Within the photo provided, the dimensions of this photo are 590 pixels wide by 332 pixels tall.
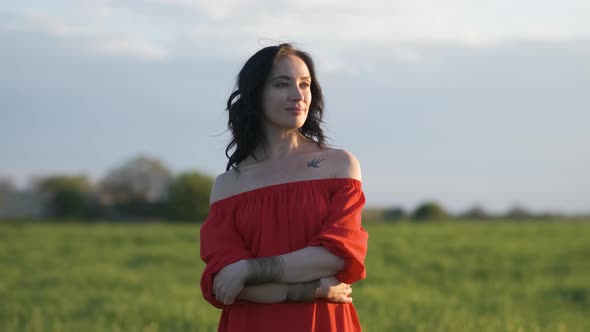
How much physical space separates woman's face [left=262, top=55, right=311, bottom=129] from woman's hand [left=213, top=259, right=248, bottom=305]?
0.60 m

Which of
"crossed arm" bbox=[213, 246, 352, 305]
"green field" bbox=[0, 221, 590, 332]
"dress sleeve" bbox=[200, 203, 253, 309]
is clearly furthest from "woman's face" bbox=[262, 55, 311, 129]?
"green field" bbox=[0, 221, 590, 332]

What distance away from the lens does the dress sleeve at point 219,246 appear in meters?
3.08

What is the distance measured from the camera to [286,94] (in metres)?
3.15

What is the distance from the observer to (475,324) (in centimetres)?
932

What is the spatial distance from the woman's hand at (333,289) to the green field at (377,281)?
5.86 meters

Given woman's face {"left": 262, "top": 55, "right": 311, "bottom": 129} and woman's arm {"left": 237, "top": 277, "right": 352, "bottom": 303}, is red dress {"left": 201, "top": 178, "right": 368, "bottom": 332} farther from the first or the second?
woman's face {"left": 262, "top": 55, "right": 311, "bottom": 129}

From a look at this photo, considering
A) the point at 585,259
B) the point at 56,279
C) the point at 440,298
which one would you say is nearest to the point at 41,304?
the point at 56,279

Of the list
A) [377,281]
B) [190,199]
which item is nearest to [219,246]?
[377,281]

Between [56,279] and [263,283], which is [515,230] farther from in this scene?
[263,283]

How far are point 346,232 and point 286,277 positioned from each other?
0.96 feet

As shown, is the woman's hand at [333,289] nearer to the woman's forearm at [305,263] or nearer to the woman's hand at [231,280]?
the woman's forearm at [305,263]

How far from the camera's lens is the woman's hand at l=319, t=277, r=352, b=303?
307cm

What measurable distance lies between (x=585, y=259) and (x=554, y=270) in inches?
88.1

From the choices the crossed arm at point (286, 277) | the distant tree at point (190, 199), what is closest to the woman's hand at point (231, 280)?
the crossed arm at point (286, 277)
